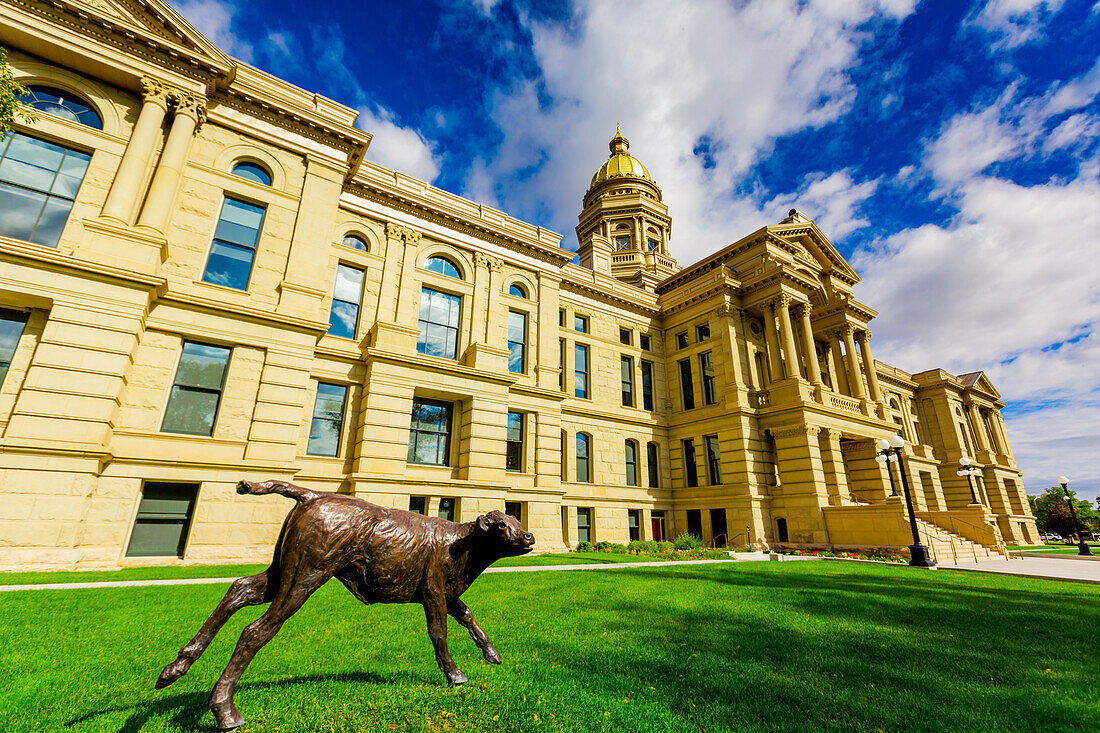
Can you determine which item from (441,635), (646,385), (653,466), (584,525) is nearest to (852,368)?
(646,385)

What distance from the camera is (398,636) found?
6395 mm

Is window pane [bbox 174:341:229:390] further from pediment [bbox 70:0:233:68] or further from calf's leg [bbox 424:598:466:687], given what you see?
calf's leg [bbox 424:598:466:687]

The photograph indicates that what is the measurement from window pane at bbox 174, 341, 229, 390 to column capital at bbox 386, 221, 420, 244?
9252mm

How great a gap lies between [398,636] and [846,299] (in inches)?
1451

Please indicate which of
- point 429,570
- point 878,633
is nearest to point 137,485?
point 429,570

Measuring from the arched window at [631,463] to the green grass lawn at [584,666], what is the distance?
19462 millimetres

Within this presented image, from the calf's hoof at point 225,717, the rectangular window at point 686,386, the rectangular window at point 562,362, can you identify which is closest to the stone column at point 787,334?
the rectangular window at point 686,386

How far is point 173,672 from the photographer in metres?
3.32

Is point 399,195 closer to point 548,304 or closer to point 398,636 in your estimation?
point 548,304

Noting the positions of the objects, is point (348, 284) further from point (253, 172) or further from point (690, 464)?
point (690, 464)

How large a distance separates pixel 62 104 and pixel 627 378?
92.9 ft

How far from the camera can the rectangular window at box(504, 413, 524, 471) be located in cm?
2258

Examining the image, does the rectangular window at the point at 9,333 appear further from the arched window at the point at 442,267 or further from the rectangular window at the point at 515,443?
the rectangular window at the point at 515,443

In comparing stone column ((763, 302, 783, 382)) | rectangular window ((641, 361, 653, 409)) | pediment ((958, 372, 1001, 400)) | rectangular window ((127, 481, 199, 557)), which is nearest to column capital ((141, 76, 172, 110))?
rectangular window ((127, 481, 199, 557))
